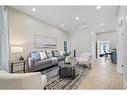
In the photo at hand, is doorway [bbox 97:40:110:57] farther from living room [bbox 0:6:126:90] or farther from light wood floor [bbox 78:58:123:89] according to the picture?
light wood floor [bbox 78:58:123:89]

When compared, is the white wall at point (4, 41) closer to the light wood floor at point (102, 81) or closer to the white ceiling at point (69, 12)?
the white ceiling at point (69, 12)

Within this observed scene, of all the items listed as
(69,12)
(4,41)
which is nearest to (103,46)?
(69,12)

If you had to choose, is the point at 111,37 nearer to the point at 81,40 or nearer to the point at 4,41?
the point at 81,40

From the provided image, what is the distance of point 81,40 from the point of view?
1010 cm

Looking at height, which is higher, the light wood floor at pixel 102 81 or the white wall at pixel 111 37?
the white wall at pixel 111 37

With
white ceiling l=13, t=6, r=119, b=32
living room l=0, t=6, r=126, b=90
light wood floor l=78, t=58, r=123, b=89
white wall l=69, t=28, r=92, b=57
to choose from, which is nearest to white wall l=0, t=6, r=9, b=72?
living room l=0, t=6, r=126, b=90

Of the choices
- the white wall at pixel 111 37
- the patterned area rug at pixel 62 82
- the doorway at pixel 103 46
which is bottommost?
the patterned area rug at pixel 62 82

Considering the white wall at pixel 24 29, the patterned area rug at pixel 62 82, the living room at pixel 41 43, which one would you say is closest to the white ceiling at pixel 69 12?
the living room at pixel 41 43

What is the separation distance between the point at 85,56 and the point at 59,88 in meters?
3.83

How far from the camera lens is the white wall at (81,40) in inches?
381

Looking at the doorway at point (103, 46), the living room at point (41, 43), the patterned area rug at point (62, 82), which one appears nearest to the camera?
the patterned area rug at point (62, 82)

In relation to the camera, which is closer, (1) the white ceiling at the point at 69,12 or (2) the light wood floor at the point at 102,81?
(2) the light wood floor at the point at 102,81

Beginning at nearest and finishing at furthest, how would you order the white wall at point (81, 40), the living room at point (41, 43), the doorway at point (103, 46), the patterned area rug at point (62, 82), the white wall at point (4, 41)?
1. the patterned area rug at point (62, 82)
2. the living room at point (41, 43)
3. the white wall at point (4, 41)
4. the white wall at point (81, 40)
5. the doorway at point (103, 46)

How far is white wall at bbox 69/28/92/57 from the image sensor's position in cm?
969
